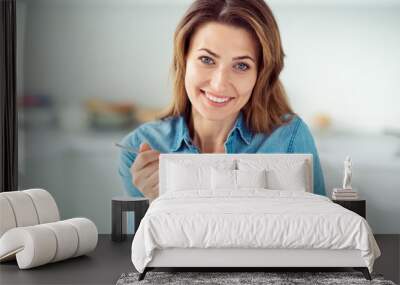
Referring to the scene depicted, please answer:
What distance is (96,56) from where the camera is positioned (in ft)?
24.5

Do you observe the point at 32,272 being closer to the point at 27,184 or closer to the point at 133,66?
the point at 27,184

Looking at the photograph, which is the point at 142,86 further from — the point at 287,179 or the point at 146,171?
the point at 287,179

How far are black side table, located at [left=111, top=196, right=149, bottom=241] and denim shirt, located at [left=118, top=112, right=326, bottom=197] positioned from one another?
435 millimetres

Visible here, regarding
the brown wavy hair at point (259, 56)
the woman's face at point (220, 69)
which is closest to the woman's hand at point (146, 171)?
the brown wavy hair at point (259, 56)

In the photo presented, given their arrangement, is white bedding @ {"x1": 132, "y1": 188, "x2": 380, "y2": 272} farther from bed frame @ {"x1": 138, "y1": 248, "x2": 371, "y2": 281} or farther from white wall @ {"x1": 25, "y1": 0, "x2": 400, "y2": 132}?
white wall @ {"x1": 25, "y1": 0, "x2": 400, "y2": 132}

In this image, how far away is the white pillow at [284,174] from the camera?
6703mm

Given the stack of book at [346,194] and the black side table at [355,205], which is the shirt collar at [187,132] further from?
the black side table at [355,205]

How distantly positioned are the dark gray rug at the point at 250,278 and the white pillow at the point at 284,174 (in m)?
1.50

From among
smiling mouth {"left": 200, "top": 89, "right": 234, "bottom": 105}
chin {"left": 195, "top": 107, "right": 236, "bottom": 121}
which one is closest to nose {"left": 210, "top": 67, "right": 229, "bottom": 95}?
smiling mouth {"left": 200, "top": 89, "right": 234, "bottom": 105}

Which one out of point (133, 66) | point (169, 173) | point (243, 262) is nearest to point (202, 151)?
point (169, 173)

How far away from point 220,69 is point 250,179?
123cm

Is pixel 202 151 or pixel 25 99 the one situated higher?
pixel 25 99

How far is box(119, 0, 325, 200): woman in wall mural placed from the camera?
7.10 meters

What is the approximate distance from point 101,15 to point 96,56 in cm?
44
